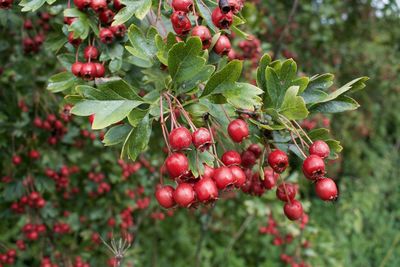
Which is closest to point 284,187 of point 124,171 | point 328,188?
point 328,188

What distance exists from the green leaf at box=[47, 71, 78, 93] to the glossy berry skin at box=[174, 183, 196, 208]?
1.91ft

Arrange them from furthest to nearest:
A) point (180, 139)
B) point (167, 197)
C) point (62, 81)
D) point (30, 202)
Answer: point (30, 202) < point (62, 81) < point (167, 197) < point (180, 139)

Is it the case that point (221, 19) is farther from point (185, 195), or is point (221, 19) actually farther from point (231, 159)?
point (185, 195)

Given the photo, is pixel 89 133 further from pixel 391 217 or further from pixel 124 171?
pixel 391 217

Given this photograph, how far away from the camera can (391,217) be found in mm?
4871

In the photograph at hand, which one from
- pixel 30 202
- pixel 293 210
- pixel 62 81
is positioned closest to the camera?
pixel 293 210

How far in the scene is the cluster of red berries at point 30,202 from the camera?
229 centimetres

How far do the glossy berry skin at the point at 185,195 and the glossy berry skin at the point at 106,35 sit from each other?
57 centimetres

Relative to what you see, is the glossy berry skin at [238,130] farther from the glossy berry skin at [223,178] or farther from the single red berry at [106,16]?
the single red berry at [106,16]

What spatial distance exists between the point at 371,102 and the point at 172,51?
498cm

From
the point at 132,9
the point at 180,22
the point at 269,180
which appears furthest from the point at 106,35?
the point at 269,180

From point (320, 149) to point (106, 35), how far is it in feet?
2.42

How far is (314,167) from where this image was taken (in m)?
1.09

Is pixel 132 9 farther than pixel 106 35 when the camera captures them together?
No
